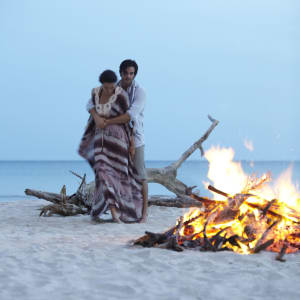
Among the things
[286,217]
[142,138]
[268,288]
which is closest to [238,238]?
[286,217]

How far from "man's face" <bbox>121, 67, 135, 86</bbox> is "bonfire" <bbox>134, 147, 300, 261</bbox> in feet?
6.80

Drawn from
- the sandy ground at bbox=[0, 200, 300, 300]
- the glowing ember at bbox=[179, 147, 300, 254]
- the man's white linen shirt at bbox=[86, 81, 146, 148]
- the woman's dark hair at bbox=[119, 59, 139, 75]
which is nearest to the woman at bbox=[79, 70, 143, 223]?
the man's white linen shirt at bbox=[86, 81, 146, 148]

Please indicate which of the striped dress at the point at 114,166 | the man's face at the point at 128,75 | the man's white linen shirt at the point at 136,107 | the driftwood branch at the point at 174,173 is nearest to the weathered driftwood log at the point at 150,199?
the driftwood branch at the point at 174,173

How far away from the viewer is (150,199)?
8117mm

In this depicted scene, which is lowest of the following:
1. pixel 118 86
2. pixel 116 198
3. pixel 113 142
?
pixel 116 198

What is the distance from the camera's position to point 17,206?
9.05 m

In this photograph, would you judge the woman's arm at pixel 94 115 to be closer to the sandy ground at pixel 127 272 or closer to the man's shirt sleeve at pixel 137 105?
the man's shirt sleeve at pixel 137 105

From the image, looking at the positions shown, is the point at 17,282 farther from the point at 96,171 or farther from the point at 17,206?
the point at 17,206

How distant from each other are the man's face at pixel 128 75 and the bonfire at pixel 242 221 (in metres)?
2.07

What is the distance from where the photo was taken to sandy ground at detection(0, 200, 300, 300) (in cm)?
306

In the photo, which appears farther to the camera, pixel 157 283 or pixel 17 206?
pixel 17 206

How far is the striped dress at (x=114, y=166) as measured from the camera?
6277 millimetres

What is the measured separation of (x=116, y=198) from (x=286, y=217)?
260cm

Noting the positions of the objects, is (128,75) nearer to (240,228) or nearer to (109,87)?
(109,87)
